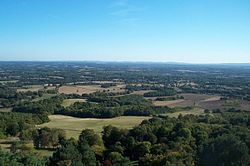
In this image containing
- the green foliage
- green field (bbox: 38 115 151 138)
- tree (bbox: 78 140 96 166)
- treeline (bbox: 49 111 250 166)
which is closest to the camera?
the green foliage

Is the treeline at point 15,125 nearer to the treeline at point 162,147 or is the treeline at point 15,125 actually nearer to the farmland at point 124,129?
the farmland at point 124,129

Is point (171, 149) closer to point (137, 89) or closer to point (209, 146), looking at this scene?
point (209, 146)

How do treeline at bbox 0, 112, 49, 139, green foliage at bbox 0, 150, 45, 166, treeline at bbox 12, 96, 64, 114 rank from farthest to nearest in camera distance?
treeline at bbox 12, 96, 64, 114 < treeline at bbox 0, 112, 49, 139 < green foliage at bbox 0, 150, 45, 166

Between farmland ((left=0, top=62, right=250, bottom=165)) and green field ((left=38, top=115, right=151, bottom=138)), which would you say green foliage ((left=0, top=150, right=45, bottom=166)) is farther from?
green field ((left=38, top=115, right=151, bottom=138))

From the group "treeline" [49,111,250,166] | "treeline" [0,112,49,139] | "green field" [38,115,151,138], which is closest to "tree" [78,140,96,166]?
"treeline" [49,111,250,166]

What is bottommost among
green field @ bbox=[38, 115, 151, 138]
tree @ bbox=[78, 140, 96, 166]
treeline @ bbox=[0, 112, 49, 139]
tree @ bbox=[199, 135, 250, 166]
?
green field @ bbox=[38, 115, 151, 138]

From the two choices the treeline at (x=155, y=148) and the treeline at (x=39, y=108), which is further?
the treeline at (x=39, y=108)

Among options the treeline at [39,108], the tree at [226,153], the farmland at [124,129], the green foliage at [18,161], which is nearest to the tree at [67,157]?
the farmland at [124,129]

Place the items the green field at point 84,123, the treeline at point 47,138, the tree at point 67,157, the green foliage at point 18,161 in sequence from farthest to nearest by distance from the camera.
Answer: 1. the green field at point 84,123
2. the treeline at point 47,138
3. the tree at point 67,157
4. the green foliage at point 18,161

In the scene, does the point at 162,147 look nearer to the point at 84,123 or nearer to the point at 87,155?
the point at 87,155
